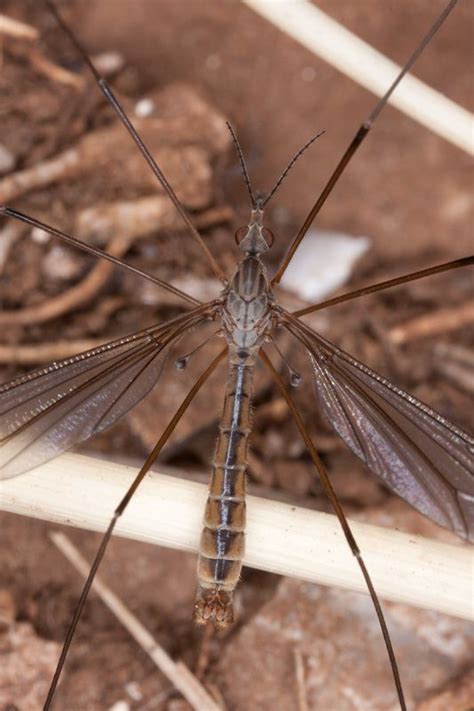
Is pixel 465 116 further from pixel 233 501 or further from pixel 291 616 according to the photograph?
pixel 291 616

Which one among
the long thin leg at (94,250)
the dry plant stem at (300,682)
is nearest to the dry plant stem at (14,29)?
the long thin leg at (94,250)

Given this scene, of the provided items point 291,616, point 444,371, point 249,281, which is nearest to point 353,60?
point 249,281

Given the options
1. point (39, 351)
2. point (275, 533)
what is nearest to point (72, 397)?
point (275, 533)

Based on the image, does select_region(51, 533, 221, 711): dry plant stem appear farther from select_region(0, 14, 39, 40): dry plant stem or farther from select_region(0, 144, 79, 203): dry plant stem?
select_region(0, 14, 39, 40): dry plant stem

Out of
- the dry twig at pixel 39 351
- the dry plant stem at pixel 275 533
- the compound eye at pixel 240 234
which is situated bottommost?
the dry plant stem at pixel 275 533

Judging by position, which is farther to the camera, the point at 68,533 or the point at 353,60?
the point at 68,533

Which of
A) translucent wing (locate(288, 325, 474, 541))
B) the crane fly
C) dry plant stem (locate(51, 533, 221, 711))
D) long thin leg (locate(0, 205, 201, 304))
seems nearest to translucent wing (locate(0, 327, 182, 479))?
the crane fly

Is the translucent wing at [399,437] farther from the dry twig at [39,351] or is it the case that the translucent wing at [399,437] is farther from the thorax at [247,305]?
the dry twig at [39,351]

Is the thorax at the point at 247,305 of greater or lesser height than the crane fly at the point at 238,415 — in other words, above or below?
above
